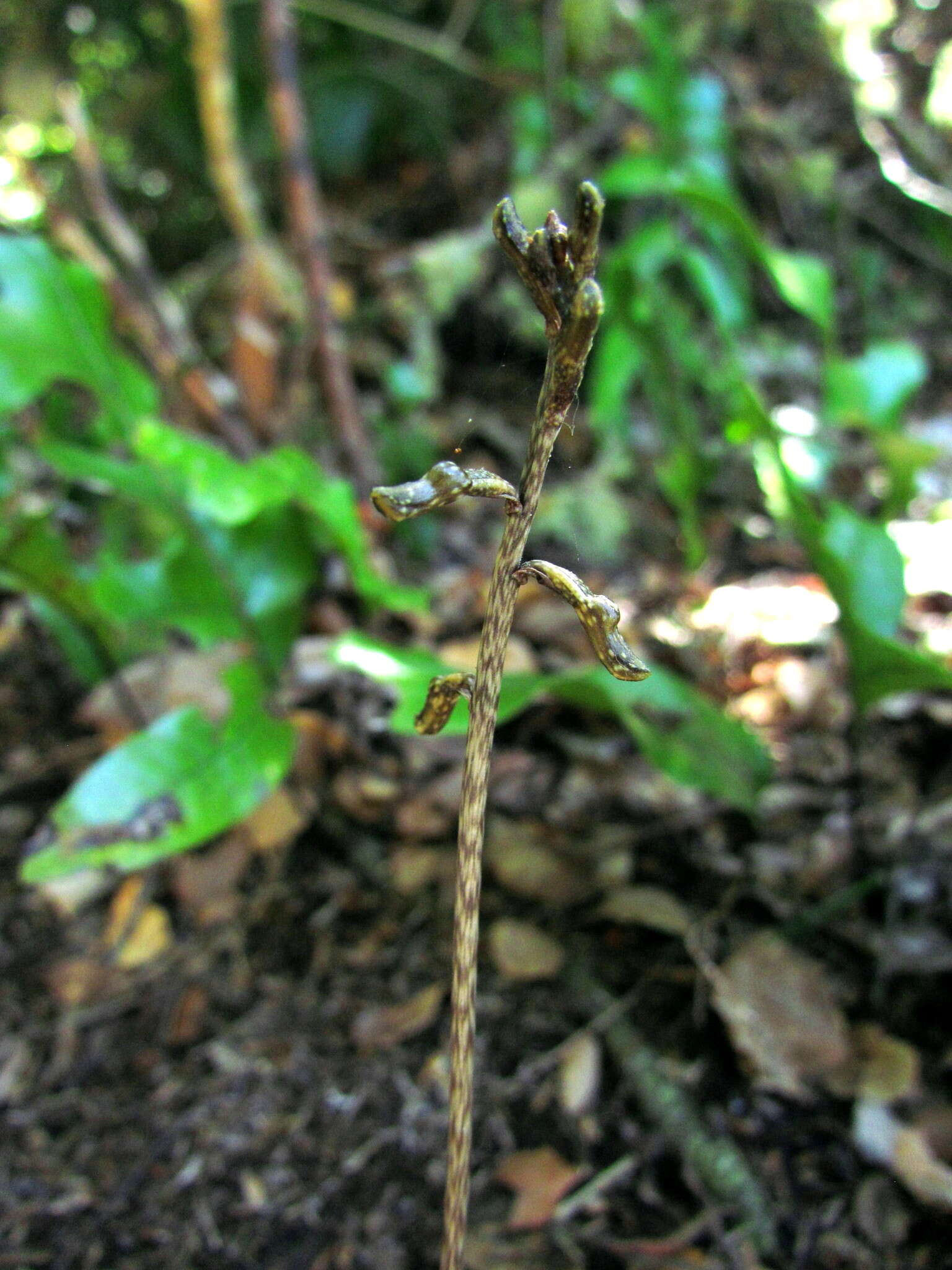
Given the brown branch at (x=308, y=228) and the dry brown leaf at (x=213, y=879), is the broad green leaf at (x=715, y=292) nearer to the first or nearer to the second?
the brown branch at (x=308, y=228)

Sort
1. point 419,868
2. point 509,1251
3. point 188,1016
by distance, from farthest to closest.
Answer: point 419,868 < point 188,1016 < point 509,1251

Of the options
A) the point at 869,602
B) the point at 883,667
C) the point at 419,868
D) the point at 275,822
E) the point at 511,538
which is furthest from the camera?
the point at 275,822

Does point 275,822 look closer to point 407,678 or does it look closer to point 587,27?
point 407,678

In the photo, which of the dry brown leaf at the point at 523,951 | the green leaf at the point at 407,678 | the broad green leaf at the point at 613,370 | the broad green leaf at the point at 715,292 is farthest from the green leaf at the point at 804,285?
the dry brown leaf at the point at 523,951

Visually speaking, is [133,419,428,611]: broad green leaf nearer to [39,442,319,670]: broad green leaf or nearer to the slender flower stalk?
[39,442,319,670]: broad green leaf

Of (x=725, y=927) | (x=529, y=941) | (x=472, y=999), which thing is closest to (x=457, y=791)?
(x=529, y=941)

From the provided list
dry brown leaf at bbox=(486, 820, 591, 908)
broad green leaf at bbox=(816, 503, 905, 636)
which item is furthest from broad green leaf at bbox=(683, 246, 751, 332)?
dry brown leaf at bbox=(486, 820, 591, 908)

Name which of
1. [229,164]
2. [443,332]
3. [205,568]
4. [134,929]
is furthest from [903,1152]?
[229,164]
